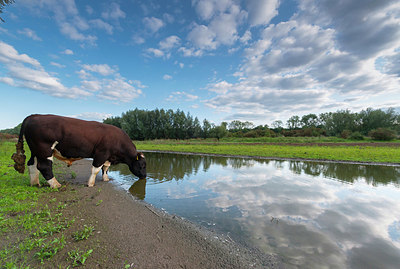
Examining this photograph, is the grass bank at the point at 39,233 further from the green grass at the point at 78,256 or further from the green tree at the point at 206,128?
the green tree at the point at 206,128

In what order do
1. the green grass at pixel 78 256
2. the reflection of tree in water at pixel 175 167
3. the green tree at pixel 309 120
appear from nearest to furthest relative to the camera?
the green grass at pixel 78 256 → the reflection of tree in water at pixel 175 167 → the green tree at pixel 309 120

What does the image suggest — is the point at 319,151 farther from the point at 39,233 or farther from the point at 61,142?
the point at 39,233

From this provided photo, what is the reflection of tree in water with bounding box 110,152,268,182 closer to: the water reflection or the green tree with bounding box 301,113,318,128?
the water reflection

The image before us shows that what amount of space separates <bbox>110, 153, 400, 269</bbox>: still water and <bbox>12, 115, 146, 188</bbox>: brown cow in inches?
80.2

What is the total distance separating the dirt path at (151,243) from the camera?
9.70 feet

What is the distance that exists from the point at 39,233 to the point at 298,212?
22.2 ft

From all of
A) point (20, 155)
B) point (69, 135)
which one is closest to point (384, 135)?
point (69, 135)

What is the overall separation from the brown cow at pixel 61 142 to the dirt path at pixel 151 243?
188cm

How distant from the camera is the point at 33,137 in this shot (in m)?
5.81

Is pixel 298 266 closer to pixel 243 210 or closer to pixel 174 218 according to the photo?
pixel 243 210

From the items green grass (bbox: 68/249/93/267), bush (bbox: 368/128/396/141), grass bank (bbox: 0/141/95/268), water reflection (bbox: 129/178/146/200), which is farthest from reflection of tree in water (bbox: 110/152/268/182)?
bush (bbox: 368/128/396/141)

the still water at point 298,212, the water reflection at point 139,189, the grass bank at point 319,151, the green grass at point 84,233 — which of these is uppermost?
the grass bank at point 319,151

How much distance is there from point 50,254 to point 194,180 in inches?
267

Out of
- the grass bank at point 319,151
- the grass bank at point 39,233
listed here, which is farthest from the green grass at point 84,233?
the grass bank at point 319,151
